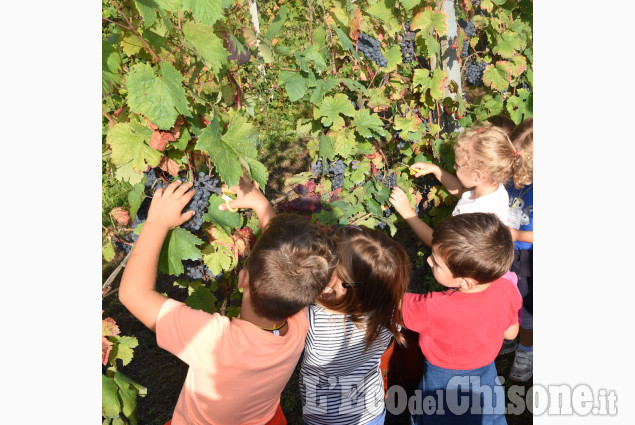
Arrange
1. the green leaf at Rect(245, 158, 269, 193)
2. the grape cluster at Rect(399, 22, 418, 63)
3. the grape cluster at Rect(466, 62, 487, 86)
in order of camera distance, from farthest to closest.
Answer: the grape cluster at Rect(466, 62, 487, 86) < the grape cluster at Rect(399, 22, 418, 63) < the green leaf at Rect(245, 158, 269, 193)

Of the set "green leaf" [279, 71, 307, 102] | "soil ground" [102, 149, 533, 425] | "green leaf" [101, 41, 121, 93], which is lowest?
"soil ground" [102, 149, 533, 425]

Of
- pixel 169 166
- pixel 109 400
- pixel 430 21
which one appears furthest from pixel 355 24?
pixel 109 400

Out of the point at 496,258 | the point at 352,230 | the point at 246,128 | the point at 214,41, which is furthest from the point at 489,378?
the point at 214,41

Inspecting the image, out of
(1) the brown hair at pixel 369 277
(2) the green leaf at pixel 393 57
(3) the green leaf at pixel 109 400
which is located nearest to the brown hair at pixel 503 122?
(2) the green leaf at pixel 393 57

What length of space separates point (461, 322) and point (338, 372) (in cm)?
57

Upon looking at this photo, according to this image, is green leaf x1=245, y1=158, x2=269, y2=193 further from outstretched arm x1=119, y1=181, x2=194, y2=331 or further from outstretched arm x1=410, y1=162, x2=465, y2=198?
outstretched arm x1=410, y1=162, x2=465, y2=198

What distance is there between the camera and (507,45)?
9.53 feet

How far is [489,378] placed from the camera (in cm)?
218

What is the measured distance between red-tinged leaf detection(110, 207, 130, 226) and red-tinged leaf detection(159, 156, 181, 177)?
0.81 feet

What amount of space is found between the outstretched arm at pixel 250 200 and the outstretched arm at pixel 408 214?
0.97 meters

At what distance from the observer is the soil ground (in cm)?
279

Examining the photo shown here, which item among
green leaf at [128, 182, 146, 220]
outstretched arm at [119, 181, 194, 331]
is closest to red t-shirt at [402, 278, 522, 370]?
outstretched arm at [119, 181, 194, 331]

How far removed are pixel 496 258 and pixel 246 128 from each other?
1.17 metres

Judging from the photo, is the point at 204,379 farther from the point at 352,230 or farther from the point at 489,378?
the point at 489,378
